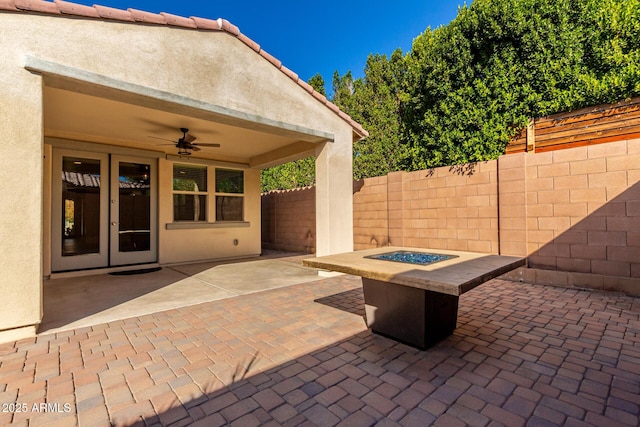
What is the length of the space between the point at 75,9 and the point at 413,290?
174 inches

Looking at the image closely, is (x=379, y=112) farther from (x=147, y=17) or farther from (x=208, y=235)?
(x=147, y=17)

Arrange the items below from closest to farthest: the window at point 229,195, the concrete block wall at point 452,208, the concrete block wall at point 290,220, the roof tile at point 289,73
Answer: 1. the roof tile at point 289,73
2. the concrete block wall at point 452,208
3. the window at point 229,195
4. the concrete block wall at point 290,220

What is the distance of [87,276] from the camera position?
565 centimetres

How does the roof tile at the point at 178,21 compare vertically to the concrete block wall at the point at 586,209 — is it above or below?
above

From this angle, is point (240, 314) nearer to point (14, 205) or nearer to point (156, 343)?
point (156, 343)

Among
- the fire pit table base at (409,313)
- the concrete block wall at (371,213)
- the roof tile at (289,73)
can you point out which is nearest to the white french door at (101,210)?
the roof tile at (289,73)

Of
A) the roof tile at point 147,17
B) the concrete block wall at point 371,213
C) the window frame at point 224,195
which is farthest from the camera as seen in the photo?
the window frame at point 224,195

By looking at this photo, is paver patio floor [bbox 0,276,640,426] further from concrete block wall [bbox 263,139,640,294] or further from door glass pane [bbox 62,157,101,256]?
door glass pane [bbox 62,157,101,256]

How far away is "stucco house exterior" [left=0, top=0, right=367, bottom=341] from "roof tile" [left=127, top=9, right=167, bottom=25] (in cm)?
1

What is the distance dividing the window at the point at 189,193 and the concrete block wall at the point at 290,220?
9.81ft

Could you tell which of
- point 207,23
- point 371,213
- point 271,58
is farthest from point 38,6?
point 371,213

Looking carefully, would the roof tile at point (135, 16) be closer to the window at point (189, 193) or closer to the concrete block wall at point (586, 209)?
the window at point (189, 193)

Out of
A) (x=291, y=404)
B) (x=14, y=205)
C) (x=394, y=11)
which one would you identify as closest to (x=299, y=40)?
(x=394, y=11)

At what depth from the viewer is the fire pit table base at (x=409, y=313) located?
2555mm
